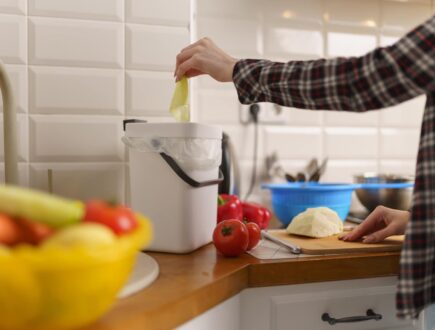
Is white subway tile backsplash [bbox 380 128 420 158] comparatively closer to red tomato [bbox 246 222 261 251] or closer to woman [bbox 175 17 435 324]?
red tomato [bbox 246 222 261 251]

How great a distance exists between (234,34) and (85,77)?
584 mm

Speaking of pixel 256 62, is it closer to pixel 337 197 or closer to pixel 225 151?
pixel 225 151

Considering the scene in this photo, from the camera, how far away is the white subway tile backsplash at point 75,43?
124 cm

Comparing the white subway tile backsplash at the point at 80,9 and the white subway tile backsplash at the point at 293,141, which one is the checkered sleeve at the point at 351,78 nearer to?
the white subway tile backsplash at the point at 80,9

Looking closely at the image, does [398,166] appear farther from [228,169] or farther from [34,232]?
[34,232]

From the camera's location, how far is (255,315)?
95 cm

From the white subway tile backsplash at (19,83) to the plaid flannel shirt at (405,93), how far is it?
27.2 inches

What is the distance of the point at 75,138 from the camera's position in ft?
4.16

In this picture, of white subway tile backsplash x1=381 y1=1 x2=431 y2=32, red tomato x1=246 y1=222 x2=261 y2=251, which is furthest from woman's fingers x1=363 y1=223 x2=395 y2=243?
white subway tile backsplash x1=381 y1=1 x2=431 y2=32

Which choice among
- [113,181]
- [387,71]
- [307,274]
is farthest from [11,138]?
[387,71]

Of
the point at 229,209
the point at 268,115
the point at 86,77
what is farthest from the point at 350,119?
the point at 86,77

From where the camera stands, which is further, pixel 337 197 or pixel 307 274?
pixel 337 197

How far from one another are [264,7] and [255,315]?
111 cm

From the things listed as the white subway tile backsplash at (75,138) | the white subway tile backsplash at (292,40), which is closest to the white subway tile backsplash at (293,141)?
the white subway tile backsplash at (292,40)
